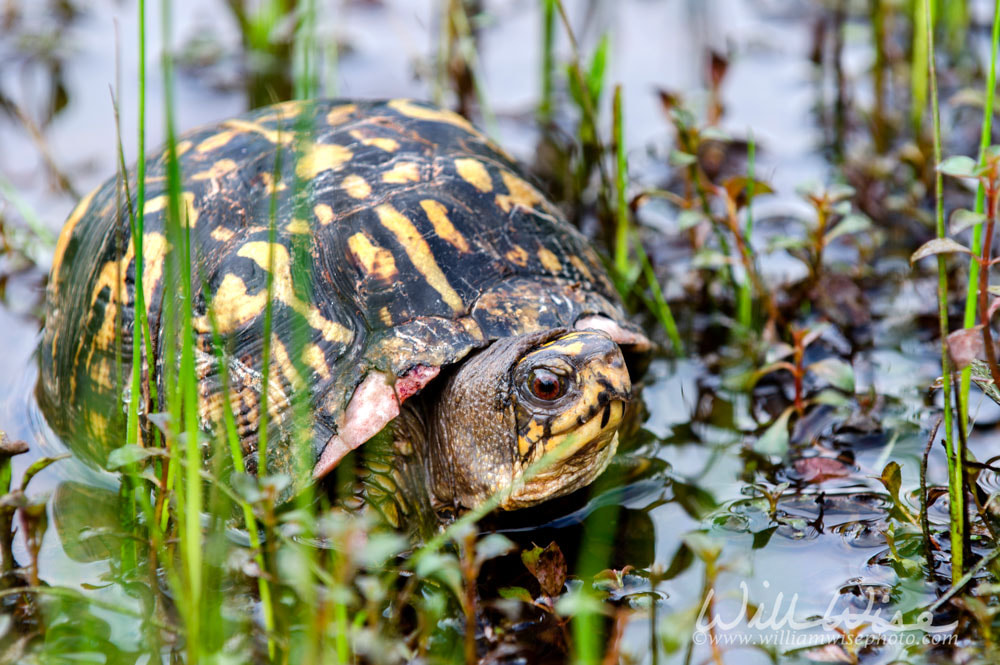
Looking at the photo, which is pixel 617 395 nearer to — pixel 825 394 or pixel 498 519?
pixel 498 519

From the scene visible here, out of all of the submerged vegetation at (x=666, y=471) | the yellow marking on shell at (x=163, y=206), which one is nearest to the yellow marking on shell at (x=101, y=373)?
the submerged vegetation at (x=666, y=471)

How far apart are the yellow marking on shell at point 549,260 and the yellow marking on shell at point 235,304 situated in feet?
2.61

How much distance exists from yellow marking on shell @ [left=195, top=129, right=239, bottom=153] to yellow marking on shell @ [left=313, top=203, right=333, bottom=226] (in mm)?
463

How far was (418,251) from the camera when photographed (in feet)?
8.56

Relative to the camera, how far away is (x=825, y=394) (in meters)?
2.86

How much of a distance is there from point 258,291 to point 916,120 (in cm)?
303

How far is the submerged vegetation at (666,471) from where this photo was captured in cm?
192

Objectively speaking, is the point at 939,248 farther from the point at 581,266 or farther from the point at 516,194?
the point at 516,194

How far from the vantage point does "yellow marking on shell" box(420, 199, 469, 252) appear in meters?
2.66

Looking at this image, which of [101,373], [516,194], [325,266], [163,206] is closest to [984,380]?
[516,194]

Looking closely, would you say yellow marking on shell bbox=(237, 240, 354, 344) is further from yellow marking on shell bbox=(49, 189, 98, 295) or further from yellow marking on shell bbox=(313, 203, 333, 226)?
yellow marking on shell bbox=(49, 189, 98, 295)

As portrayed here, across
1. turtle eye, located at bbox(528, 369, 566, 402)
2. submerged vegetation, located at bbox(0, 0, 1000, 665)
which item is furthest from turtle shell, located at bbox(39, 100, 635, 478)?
turtle eye, located at bbox(528, 369, 566, 402)

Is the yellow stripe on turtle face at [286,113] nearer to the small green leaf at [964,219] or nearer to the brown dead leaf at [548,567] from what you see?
the brown dead leaf at [548,567]

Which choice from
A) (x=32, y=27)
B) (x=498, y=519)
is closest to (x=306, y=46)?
(x=498, y=519)
